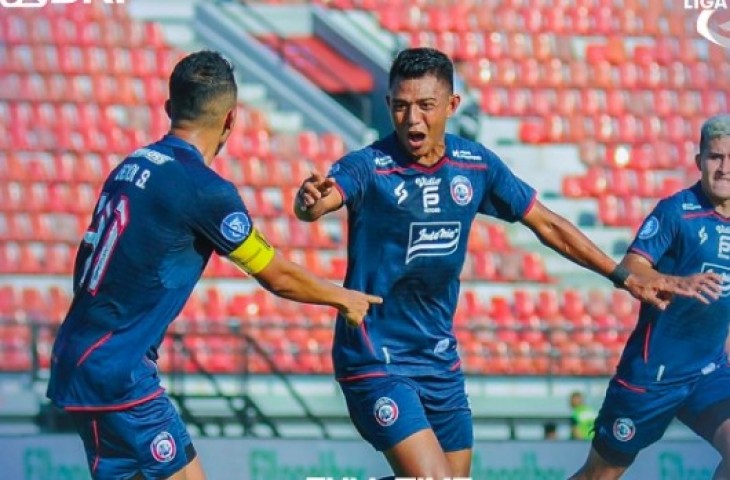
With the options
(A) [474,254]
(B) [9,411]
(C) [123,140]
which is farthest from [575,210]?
(B) [9,411]

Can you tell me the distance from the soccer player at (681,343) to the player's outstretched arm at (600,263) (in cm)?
66

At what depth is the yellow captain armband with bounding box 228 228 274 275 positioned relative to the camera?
547cm

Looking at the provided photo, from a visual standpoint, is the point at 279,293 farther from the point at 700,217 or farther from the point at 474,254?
the point at 474,254

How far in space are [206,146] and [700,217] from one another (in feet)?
9.65

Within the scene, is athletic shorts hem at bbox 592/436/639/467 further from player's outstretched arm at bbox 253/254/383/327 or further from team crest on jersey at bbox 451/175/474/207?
player's outstretched arm at bbox 253/254/383/327

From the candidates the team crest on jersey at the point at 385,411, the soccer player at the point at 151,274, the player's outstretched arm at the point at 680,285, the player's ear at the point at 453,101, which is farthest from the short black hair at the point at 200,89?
the player's outstretched arm at the point at 680,285

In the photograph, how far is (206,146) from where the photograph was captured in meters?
5.61

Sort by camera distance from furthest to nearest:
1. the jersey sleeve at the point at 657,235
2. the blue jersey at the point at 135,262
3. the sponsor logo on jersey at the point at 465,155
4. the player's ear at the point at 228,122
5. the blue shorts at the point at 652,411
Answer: the blue shorts at the point at 652,411
the jersey sleeve at the point at 657,235
the sponsor logo on jersey at the point at 465,155
the player's ear at the point at 228,122
the blue jersey at the point at 135,262

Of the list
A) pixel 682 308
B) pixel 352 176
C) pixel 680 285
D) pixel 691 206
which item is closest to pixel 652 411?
pixel 682 308

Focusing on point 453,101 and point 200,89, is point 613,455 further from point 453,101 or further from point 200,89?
point 200,89

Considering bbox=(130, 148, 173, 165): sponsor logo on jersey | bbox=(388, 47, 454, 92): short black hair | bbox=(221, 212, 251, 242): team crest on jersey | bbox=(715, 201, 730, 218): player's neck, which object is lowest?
bbox=(221, 212, 251, 242): team crest on jersey

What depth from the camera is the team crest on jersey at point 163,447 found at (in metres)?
5.54

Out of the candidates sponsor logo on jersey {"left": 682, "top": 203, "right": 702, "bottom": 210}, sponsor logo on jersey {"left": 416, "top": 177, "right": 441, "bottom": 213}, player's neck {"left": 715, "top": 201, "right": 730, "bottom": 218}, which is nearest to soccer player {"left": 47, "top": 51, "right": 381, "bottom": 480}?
sponsor logo on jersey {"left": 416, "top": 177, "right": 441, "bottom": 213}

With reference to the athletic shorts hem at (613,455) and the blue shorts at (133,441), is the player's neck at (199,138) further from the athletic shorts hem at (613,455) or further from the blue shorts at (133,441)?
the athletic shorts hem at (613,455)
